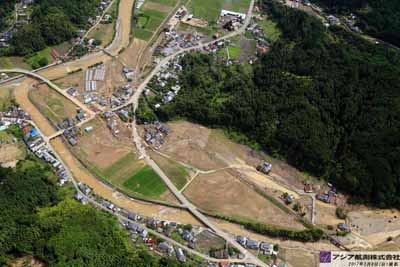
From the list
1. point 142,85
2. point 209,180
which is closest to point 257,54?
→ point 142,85

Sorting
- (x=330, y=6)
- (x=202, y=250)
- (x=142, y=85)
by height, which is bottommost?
(x=202, y=250)

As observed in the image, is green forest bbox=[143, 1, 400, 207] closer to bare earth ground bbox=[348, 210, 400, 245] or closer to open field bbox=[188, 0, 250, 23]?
bare earth ground bbox=[348, 210, 400, 245]

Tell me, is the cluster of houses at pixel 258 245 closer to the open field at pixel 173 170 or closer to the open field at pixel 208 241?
the open field at pixel 208 241

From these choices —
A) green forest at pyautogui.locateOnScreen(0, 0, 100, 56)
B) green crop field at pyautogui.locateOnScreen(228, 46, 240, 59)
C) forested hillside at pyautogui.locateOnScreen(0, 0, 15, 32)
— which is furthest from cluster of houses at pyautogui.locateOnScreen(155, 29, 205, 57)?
forested hillside at pyautogui.locateOnScreen(0, 0, 15, 32)

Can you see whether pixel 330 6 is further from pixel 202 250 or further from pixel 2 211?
pixel 2 211

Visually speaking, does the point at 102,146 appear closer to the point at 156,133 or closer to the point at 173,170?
the point at 156,133

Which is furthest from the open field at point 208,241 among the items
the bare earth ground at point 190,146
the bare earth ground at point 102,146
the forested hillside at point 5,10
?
the forested hillside at point 5,10
